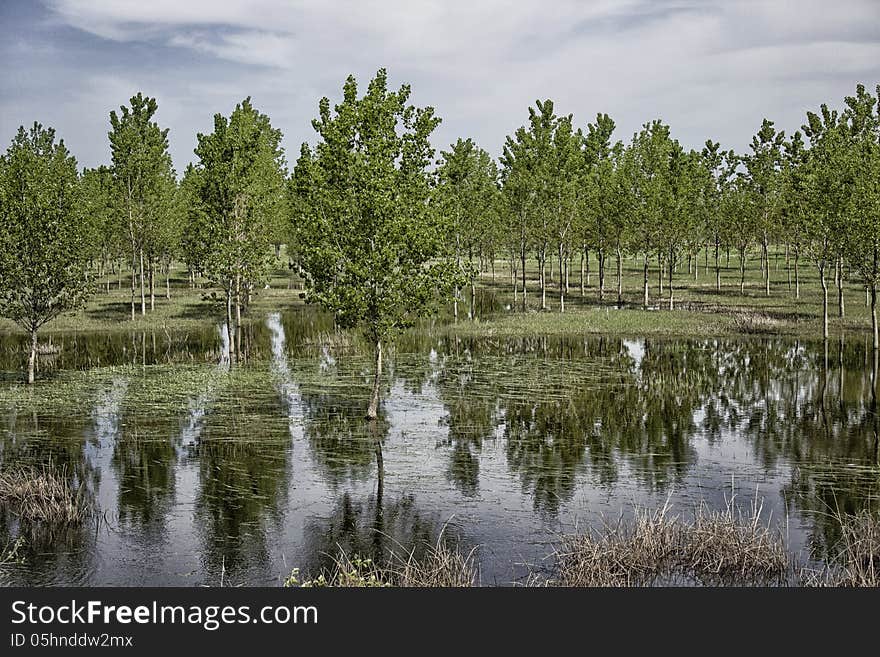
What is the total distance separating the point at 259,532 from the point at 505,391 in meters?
20.0

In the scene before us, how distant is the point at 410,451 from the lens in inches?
1144

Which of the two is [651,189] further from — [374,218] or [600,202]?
[374,218]

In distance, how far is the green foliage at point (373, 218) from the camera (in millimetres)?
31906

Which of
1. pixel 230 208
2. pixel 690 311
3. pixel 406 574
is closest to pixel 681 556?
pixel 406 574

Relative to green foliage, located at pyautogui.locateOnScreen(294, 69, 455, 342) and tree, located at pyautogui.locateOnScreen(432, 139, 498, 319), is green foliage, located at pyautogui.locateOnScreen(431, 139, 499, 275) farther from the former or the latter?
green foliage, located at pyautogui.locateOnScreen(294, 69, 455, 342)

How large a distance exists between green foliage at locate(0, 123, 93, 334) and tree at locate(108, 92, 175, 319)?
24.5 meters

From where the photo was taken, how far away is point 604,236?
84938 millimetres

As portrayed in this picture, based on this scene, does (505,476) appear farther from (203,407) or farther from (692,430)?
(203,407)

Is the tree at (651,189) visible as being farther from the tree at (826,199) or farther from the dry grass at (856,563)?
the dry grass at (856,563)

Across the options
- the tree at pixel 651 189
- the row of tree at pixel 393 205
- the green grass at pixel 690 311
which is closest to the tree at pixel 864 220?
the row of tree at pixel 393 205

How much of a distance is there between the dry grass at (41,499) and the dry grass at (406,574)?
7683mm

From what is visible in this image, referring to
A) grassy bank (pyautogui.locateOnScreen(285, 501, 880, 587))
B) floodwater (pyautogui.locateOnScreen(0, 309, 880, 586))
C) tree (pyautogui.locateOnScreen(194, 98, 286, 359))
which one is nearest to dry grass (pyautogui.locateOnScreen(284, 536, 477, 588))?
grassy bank (pyautogui.locateOnScreen(285, 501, 880, 587))

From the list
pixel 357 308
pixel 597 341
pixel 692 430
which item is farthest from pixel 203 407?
pixel 597 341

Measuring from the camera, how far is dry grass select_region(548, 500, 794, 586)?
17.7 metres
